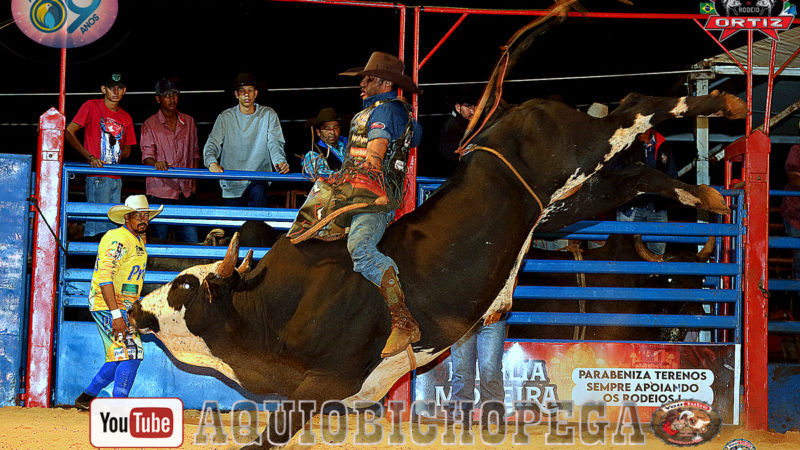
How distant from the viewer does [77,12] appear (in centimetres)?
680

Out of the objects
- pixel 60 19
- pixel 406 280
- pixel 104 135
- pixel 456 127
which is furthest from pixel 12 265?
pixel 456 127

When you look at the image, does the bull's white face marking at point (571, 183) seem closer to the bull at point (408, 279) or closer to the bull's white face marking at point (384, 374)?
the bull at point (408, 279)

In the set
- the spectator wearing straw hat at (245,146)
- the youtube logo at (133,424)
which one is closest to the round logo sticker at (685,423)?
the youtube logo at (133,424)

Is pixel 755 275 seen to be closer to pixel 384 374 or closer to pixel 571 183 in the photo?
pixel 571 183

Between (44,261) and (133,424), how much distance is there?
6.18 ft

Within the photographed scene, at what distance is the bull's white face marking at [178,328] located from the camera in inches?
182

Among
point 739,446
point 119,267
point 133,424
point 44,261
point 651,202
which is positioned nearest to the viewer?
point 133,424

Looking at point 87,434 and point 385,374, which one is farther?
point 87,434

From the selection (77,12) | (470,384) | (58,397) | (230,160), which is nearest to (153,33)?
(77,12)

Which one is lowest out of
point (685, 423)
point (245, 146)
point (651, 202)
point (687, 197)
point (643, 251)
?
point (685, 423)

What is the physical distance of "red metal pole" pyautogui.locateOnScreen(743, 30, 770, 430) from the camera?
634 cm

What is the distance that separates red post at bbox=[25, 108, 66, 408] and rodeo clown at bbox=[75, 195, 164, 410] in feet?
1.42

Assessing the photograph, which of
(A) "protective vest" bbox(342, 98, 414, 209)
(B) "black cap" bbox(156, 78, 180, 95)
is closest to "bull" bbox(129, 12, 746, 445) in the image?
(A) "protective vest" bbox(342, 98, 414, 209)

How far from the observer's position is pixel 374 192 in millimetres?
4609
